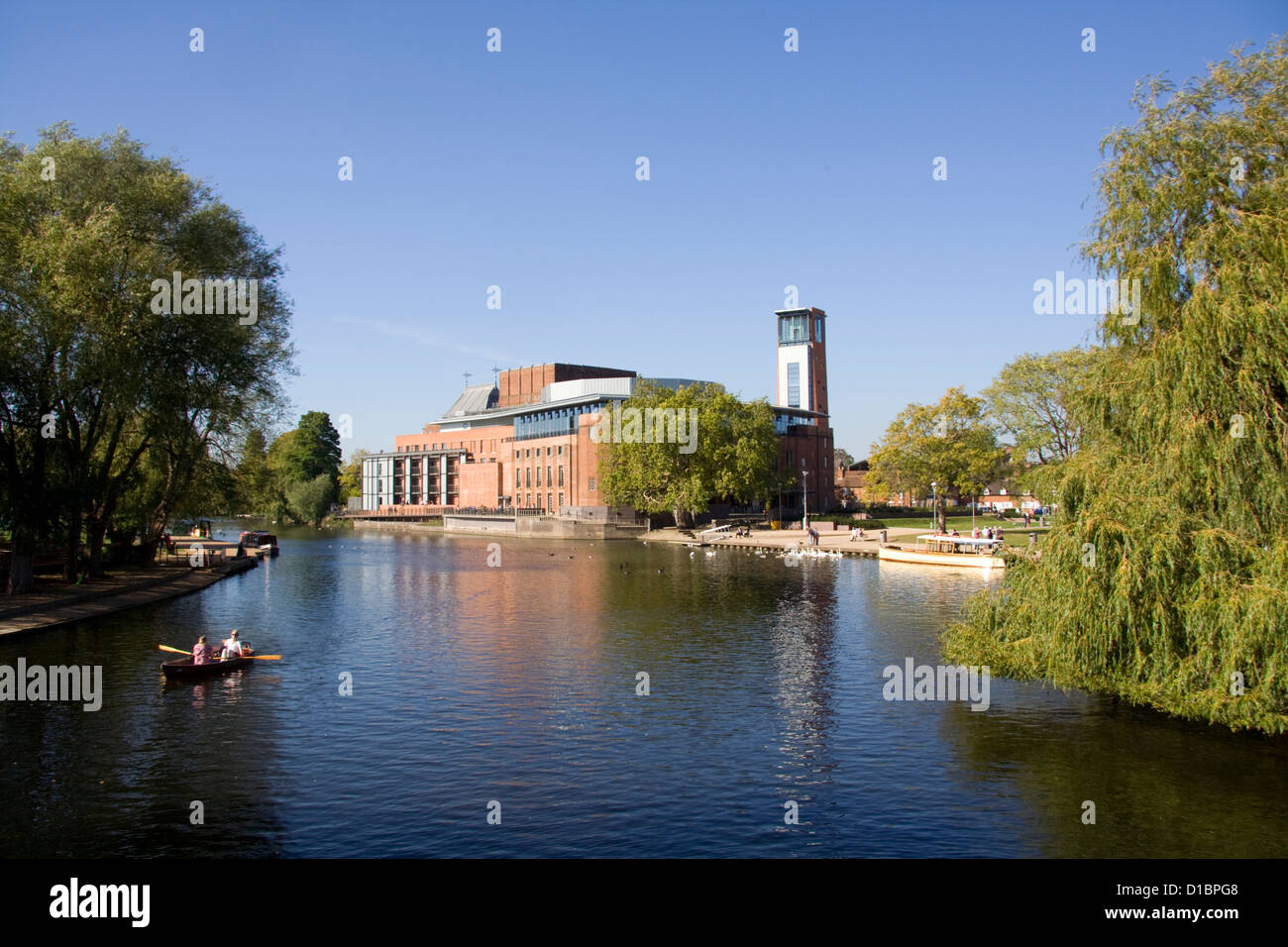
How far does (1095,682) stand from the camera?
22312mm

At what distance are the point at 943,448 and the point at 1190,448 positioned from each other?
7142cm

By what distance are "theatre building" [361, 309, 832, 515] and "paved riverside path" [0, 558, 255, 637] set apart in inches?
2995

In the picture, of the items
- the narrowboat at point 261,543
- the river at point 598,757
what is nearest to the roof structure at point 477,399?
the narrowboat at point 261,543

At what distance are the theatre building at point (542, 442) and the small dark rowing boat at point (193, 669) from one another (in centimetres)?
9977

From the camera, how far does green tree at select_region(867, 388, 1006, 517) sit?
90438 mm

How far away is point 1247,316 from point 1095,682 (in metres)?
9.36

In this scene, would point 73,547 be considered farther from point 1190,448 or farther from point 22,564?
point 1190,448

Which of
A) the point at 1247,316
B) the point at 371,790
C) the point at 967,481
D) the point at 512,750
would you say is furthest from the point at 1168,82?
the point at 967,481

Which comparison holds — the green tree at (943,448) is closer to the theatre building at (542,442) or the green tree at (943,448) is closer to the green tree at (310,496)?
the theatre building at (542,442)

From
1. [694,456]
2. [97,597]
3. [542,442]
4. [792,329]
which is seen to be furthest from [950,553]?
[792,329]

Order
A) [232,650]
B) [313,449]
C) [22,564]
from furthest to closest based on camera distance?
[313,449]
[22,564]
[232,650]

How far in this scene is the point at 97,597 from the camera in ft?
150

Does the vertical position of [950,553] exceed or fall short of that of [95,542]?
it falls short
